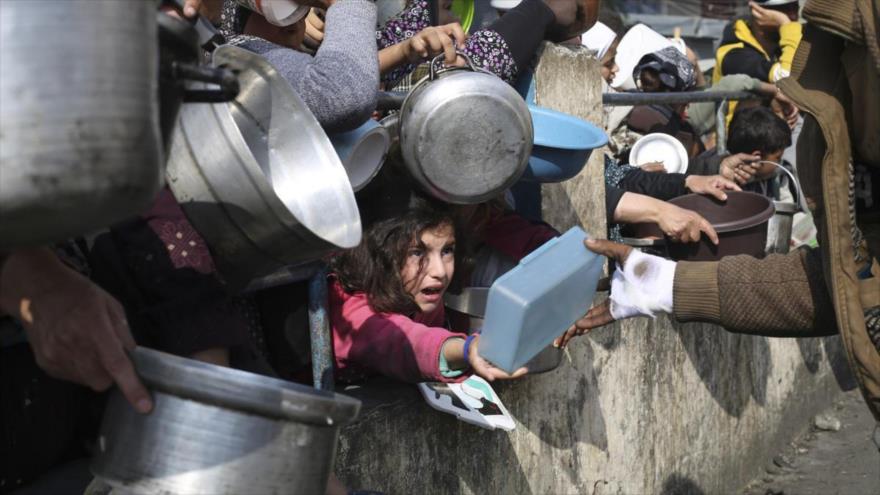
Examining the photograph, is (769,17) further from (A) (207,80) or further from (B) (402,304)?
(A) (207,80)

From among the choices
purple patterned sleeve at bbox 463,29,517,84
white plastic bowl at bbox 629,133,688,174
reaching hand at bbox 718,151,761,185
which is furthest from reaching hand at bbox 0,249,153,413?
white plastic bowl at bbox 629,133,688,174

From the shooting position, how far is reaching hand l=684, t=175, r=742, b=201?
15.0 feet

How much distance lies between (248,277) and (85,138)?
0.70 meters

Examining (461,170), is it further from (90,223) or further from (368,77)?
(90,223)

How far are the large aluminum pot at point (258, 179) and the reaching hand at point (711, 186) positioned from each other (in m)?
2.82

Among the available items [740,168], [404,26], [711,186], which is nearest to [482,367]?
[404,26]

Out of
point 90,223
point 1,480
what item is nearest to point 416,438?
point 1,480

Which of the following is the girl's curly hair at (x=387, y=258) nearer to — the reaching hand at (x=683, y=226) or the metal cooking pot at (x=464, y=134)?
the metal cooking pot at (x=464, y=134)

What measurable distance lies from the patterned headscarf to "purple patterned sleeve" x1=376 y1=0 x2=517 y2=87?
3047 mm

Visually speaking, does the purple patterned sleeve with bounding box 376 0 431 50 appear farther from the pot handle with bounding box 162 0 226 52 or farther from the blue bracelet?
the pot handle with bounding box 162 0 226 52

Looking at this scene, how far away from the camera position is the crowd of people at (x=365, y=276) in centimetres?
159

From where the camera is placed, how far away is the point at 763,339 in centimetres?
563

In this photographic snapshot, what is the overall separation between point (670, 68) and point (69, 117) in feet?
Result: 18.6

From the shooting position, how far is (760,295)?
296 cm
